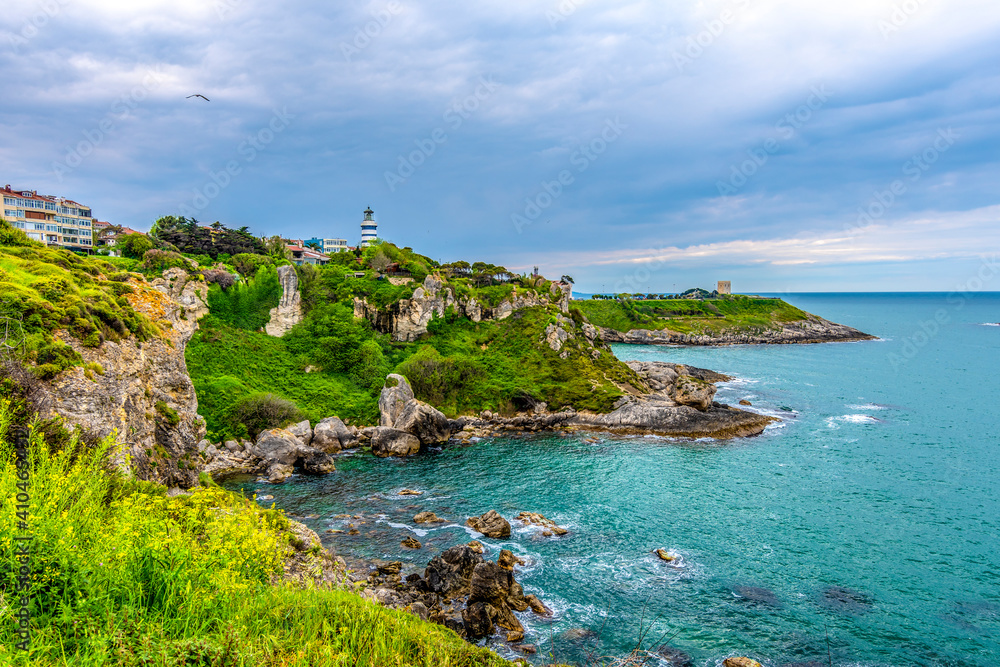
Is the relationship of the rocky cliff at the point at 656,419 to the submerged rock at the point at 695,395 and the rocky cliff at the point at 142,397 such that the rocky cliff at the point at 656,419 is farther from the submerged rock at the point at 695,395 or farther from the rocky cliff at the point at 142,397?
the rocky cliff at the point at 142,397

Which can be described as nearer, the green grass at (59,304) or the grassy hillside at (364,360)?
the green grass at (59,304)

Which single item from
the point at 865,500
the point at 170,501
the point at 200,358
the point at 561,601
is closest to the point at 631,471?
the point at 865,500

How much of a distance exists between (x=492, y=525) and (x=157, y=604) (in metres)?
20.9

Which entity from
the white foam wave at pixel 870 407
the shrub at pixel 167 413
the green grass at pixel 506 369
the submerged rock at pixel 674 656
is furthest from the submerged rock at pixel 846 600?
the white foam wave at pixel 870 407

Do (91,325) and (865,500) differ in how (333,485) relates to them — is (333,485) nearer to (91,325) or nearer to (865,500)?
(91,325)

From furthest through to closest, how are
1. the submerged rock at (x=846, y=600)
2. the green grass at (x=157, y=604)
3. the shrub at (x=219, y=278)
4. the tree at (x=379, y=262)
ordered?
the tree at (x=379, y=262) < the shrub at (x=219, y=278) < the submerged rock at (x=846, y=600) < the green grass at (x=157, y=604)

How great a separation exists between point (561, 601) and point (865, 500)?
955 inches

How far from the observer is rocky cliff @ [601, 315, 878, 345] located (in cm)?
12144

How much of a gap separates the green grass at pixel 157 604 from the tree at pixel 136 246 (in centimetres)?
5519

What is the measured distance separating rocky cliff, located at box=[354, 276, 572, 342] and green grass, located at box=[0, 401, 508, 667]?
167 feet

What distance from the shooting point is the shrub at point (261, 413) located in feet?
128

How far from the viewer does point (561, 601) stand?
20703mm

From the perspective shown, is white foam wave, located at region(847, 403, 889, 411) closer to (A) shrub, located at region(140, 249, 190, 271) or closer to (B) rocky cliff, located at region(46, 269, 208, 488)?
(B) rocky cliff, located at region(46, 269, 208, 488)

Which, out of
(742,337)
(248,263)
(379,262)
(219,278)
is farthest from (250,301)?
(742,337)
